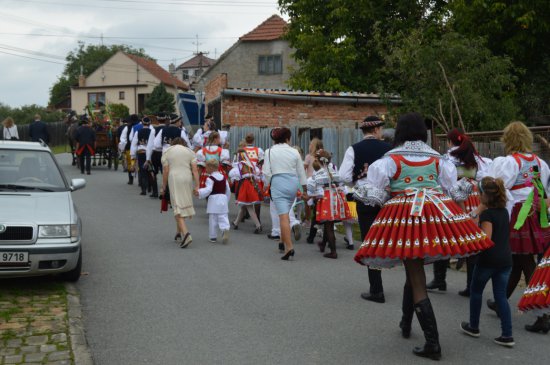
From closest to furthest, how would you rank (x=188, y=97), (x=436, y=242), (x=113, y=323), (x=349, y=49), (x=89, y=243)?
(x=436, y=242) → (x=113, y=323) → (x=89, y=243) → (x=188, y=97) → (x=349, y=49)

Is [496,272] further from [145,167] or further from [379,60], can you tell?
[379,60]

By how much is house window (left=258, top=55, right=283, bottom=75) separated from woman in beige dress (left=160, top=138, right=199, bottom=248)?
4077 centimetres

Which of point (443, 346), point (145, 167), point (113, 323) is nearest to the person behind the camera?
point (443, 346)

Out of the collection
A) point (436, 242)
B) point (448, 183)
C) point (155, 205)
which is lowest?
point (155, 205)

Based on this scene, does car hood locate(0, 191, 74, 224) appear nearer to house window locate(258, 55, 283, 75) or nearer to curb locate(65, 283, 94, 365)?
curb locate(65, 283, 94, 365)

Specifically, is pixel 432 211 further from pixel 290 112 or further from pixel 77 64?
pixel 77 64

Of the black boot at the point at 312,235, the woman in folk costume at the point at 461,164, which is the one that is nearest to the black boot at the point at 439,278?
the woman in folk costume at the point at 461,164

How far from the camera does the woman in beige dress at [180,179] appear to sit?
1131 cm

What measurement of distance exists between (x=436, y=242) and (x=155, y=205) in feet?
38.9

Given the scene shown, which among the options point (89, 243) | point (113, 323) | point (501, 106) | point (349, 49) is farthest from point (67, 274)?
point (349, 49)

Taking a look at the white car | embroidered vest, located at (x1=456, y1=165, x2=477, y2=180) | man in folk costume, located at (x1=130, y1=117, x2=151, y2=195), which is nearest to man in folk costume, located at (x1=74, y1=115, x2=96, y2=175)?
man in folk costume, located at (x1=130, y1=117, x2=151, y2=195)

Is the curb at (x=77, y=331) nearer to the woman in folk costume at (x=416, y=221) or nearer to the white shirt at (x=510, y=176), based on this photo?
the woman in folk costume at (x=416, y=221)

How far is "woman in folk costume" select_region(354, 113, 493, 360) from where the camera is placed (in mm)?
5426

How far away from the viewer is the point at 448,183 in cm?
608
